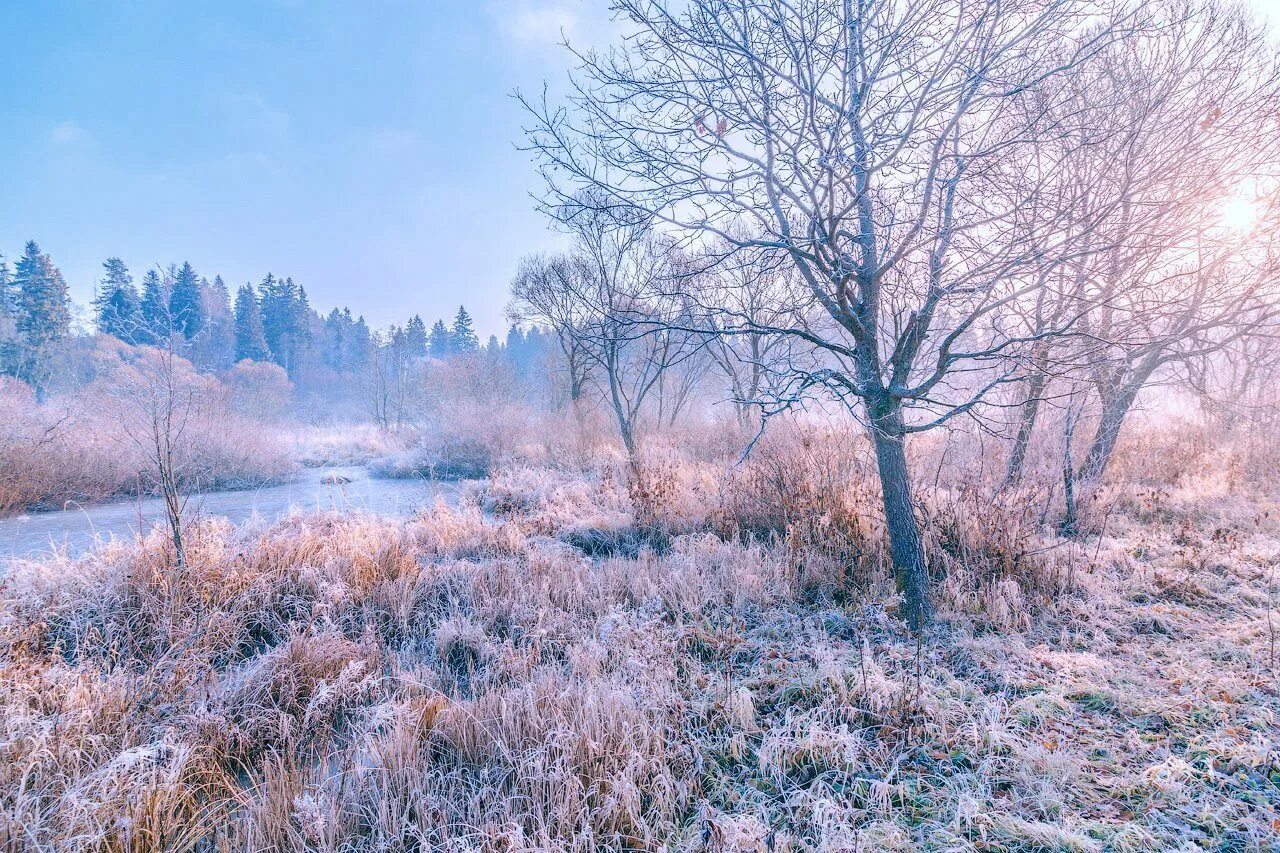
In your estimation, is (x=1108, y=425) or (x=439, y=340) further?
(x=439, y=340)

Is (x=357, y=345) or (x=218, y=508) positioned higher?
(x=357, y=345)

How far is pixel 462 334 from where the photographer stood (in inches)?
2020

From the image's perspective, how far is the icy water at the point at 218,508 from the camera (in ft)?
21.5

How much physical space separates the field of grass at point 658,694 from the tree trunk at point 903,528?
0.18 m

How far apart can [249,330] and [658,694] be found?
164 feet

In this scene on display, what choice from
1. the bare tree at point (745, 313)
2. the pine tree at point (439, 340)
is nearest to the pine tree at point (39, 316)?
the pine tree at point (439, 340)

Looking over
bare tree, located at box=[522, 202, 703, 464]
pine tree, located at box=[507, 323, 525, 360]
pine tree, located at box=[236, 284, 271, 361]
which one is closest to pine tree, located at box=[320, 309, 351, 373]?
pine tree, located at box=[236, 284, 271, 361]

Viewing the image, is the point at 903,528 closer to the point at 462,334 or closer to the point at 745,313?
the point at 745,313

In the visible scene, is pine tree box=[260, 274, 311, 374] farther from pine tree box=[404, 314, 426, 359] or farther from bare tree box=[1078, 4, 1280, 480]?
bare tree box=[1078, 4, 1280, 480]

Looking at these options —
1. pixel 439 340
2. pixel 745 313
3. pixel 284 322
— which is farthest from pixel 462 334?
pixel 745 313

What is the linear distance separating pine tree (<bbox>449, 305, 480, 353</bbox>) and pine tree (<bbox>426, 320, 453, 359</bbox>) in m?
1.08

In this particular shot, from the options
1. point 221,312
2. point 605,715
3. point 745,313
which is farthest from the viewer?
point 221,312

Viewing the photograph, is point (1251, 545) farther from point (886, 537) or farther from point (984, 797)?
point (984, 797)

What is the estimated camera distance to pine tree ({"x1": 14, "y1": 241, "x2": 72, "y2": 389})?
25.6 meters
